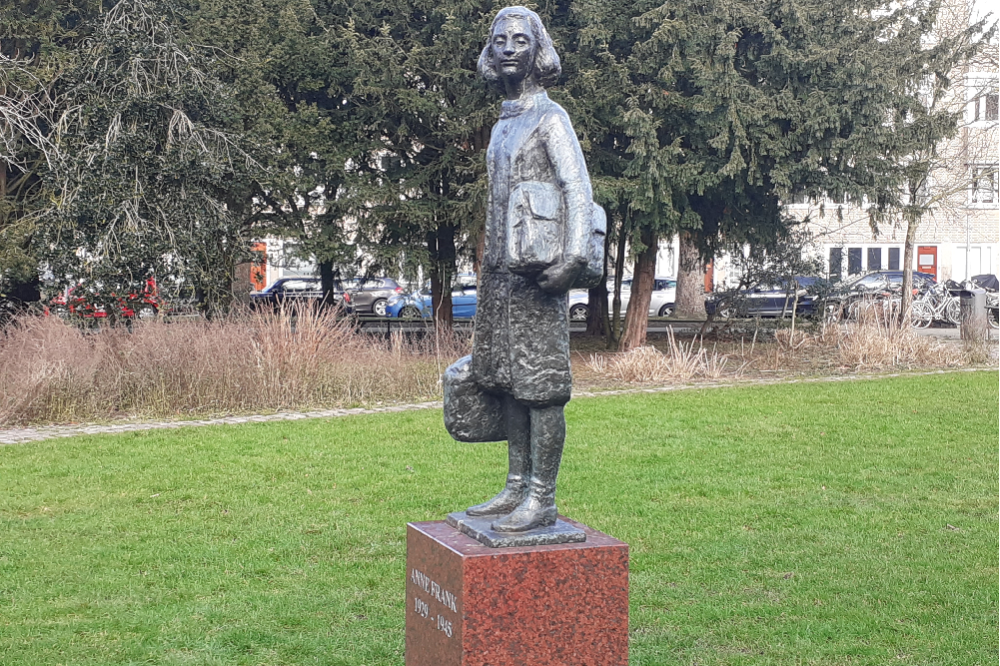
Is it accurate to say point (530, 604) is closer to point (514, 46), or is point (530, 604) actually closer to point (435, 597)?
point (435, 597)

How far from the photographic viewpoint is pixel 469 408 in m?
4.95

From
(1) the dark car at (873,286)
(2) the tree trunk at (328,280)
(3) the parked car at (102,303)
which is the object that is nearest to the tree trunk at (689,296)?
(1) the dark car at (873,286)

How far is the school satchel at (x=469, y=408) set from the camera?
494 cm

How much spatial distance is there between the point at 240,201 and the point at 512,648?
581 inches

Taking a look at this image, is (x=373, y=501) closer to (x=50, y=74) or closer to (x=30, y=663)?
(x=30, y=663)

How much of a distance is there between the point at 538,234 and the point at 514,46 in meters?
0.85

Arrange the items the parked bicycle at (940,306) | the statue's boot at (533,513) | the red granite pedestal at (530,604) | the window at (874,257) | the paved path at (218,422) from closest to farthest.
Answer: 1. the red granite pedestal at (530,604)
2. the statue's boot at (533,513)
3. the paved path at (218,422)
4. the parked bicycle at (940,306)
5. the window at (874,257)

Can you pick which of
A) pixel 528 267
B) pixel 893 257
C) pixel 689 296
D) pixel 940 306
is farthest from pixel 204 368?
pixel 893 257

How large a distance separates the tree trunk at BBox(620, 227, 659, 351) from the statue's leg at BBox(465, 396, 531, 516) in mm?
15746

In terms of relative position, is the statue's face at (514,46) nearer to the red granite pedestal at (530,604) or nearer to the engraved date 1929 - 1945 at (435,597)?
the red granite pedestal at (530,604)

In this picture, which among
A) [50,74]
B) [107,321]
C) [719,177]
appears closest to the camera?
[107,321]

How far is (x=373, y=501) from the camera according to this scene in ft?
29.1

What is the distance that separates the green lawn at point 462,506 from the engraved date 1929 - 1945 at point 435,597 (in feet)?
2.91

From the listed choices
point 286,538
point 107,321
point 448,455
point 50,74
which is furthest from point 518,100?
point 50,74
